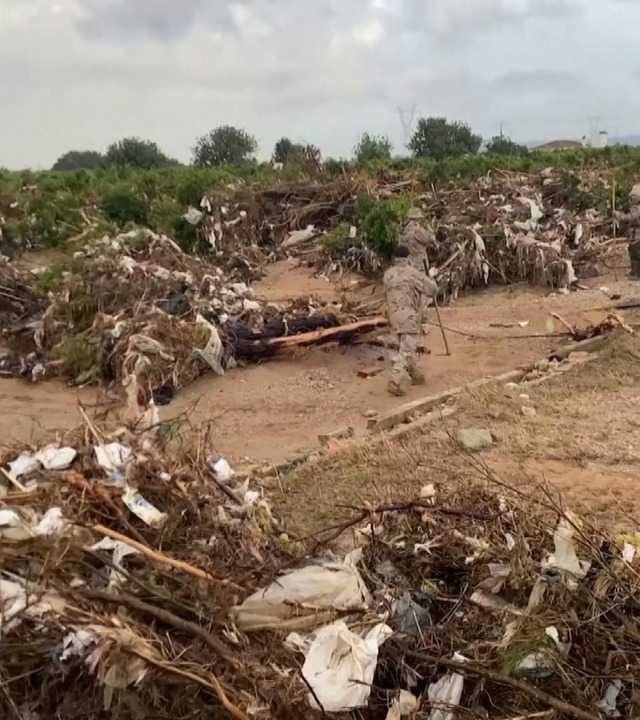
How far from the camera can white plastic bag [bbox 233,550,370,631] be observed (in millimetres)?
3422

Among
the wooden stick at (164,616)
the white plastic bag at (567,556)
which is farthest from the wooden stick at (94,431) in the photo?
the white plastic bag at (567,556)

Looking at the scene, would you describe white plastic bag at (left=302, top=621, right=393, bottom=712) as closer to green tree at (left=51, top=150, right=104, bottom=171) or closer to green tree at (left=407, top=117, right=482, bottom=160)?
green tree at (left=407, top=117, right=482, bottom=160)

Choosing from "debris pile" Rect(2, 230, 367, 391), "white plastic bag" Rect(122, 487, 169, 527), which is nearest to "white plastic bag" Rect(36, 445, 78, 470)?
"white plastic bag" Rect(122, 487, 169, 527)

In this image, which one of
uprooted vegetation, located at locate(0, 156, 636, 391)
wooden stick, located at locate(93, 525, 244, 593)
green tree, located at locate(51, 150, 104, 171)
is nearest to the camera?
wooden stick, located at locate(93, 525, 244, 593)

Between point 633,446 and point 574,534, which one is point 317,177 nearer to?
point 633,446

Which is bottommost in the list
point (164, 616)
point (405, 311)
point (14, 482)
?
point (164, 616)

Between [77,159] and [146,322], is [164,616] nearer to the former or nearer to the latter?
[146,322]

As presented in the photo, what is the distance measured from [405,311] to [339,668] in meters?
5.77

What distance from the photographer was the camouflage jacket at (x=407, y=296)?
28.5 feet

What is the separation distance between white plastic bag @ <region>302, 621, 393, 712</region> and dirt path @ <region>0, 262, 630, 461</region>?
354cm

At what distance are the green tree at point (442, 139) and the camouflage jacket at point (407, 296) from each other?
1004 inches

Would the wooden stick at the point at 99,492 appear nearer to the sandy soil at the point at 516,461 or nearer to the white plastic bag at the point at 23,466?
the white plastic bag at the point at 23,466

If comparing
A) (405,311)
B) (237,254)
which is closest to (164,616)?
(405,311)

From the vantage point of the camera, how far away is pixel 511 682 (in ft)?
10.5
